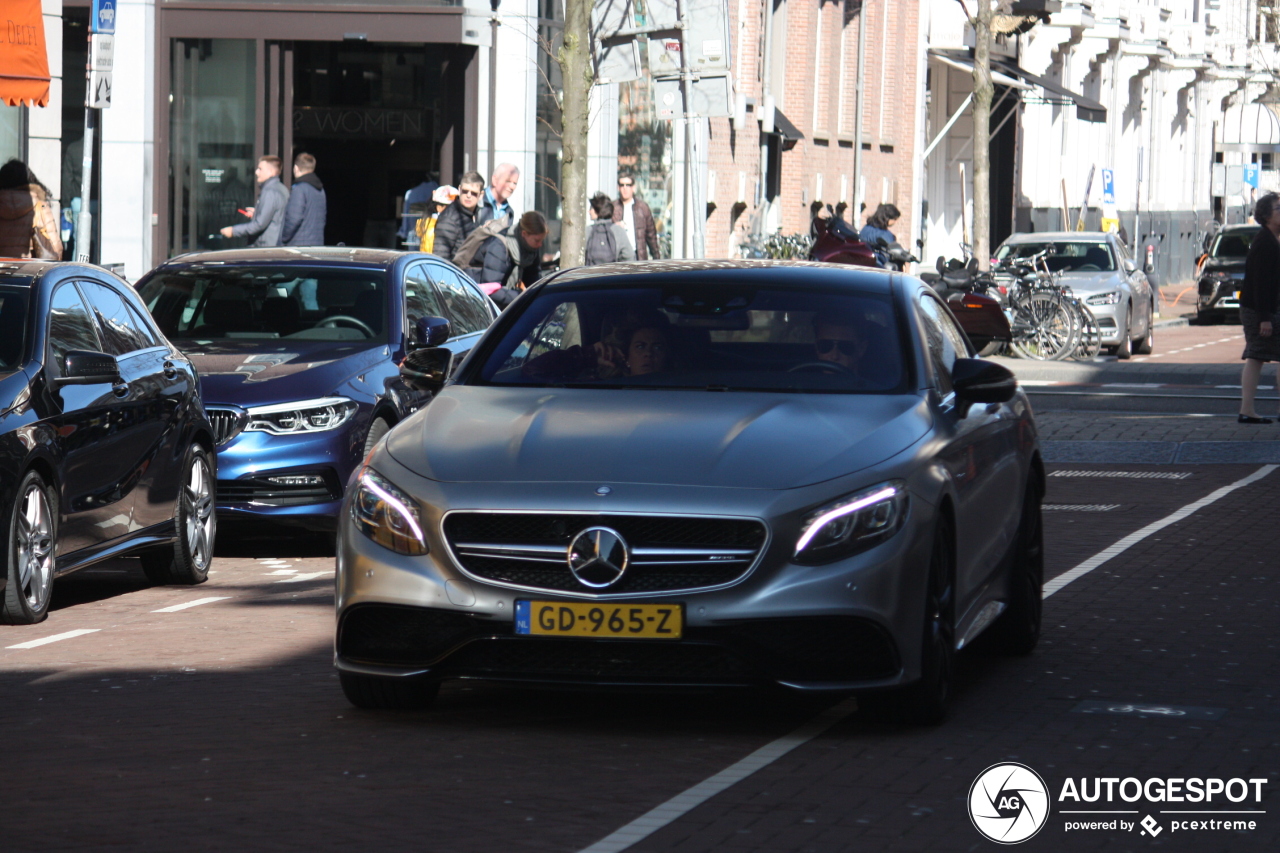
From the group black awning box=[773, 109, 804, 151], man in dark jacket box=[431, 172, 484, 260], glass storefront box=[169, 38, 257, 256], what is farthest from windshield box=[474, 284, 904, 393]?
black awning box=[773, 109, 804, 151]

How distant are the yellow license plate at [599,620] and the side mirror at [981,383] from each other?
5.22ft

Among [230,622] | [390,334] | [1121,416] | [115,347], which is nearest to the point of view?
[230,622]

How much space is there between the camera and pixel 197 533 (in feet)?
35.2

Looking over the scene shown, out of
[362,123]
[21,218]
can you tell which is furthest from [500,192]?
[362,123]

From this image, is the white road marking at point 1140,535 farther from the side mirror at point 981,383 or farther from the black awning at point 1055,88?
the black awning at point 1055,88

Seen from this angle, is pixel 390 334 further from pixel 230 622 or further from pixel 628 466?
pixel 628 466

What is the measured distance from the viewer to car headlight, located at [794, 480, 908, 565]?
6.38m

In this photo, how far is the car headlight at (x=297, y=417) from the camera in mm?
11398

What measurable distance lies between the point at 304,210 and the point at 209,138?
5360mm

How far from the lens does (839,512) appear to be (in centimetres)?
642

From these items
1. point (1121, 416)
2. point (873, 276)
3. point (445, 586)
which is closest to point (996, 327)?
point (1121, 416)

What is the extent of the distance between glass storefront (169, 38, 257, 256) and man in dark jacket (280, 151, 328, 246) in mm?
4843

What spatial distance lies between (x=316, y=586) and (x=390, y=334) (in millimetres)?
2203

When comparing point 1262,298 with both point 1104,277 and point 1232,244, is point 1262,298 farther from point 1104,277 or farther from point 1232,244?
point 1232,244
